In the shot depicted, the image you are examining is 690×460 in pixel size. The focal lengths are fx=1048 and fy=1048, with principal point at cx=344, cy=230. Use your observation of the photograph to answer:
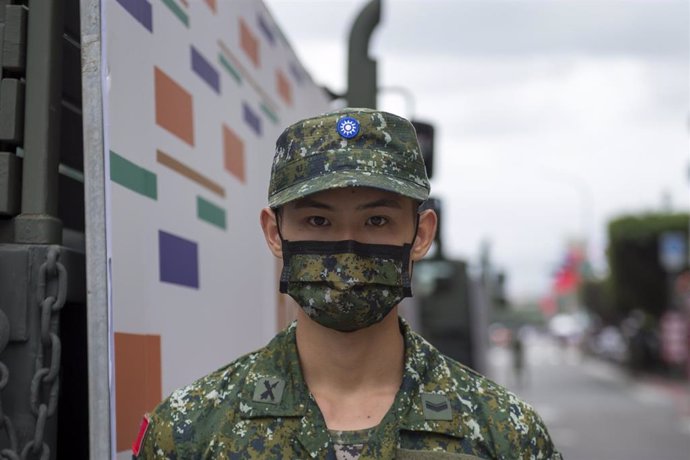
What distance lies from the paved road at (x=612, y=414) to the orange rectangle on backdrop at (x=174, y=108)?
9.18 m

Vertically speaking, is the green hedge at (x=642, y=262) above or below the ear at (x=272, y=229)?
above

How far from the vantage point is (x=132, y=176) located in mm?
1998

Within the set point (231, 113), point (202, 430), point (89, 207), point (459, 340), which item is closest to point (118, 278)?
point (89, 207)

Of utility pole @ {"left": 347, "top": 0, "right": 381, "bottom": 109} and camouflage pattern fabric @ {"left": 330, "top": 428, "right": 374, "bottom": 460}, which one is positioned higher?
utility pole @ {"left": 347, "top": 0, "right": 381, "bottom": 109}

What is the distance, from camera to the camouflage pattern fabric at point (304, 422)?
191 centimetres

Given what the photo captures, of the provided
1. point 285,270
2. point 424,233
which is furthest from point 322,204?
point 424,233

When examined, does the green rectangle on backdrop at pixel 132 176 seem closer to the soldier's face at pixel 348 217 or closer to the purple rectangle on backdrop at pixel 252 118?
the soldier's face at pixel 348 217

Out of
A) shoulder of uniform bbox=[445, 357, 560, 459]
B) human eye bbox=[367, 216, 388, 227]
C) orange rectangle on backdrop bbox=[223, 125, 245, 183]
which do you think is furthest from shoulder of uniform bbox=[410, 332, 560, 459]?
orange rectangle on backdrop bbox=[223, 125, 245, 183]

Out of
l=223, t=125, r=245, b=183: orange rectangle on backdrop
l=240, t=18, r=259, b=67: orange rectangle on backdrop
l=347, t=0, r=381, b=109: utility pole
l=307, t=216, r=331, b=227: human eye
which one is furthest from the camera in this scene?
l=347, t=0, r=381, b=109: utility pole

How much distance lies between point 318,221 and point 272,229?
131 mm

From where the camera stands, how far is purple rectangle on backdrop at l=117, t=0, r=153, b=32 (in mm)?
2029

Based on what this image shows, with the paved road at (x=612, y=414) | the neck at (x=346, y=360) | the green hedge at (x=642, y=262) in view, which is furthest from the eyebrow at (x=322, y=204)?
the green hedge at (x=642, y=262)

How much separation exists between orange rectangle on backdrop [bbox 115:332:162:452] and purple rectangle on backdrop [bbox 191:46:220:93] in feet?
2.44

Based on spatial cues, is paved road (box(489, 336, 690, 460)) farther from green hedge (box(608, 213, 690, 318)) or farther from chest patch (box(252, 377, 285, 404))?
chest patch (box(252, 377, 285, 404))
